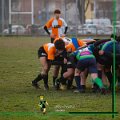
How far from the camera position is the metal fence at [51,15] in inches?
1690

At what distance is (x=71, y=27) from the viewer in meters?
42.8

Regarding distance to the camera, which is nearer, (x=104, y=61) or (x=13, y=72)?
(x=104, y=61)

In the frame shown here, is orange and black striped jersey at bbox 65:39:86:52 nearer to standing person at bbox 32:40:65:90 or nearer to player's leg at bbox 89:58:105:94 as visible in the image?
standing person at bbox 32:40:65:90

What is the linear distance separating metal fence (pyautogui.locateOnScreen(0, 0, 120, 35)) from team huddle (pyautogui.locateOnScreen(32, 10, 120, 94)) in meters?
28.0

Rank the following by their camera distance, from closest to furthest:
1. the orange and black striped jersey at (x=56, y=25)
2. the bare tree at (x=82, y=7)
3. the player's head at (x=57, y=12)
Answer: the player's head at (x=57, y=12) → the orange and black striped jersey at (x=56, y=25) → the bare tree at (x=82, y=7)

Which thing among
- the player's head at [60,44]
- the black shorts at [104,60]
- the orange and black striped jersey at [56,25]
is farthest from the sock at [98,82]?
the orange and black striped jersey at [56,25]

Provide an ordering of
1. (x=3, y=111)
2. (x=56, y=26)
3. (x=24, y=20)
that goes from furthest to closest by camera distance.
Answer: (x=24, y=20), (x=56, y=26), (x=3, y=111)

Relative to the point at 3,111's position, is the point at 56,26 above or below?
above

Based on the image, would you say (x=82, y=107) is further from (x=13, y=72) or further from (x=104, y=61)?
(x=13, y=72)

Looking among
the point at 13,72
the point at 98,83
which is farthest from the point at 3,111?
the point at 13,72

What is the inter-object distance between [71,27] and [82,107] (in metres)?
32.7

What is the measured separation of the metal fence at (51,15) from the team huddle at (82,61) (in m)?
28.0

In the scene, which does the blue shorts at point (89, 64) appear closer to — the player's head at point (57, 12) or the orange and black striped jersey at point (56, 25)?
the player's head at point (57, 12)

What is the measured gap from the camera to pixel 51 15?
1793 inches
